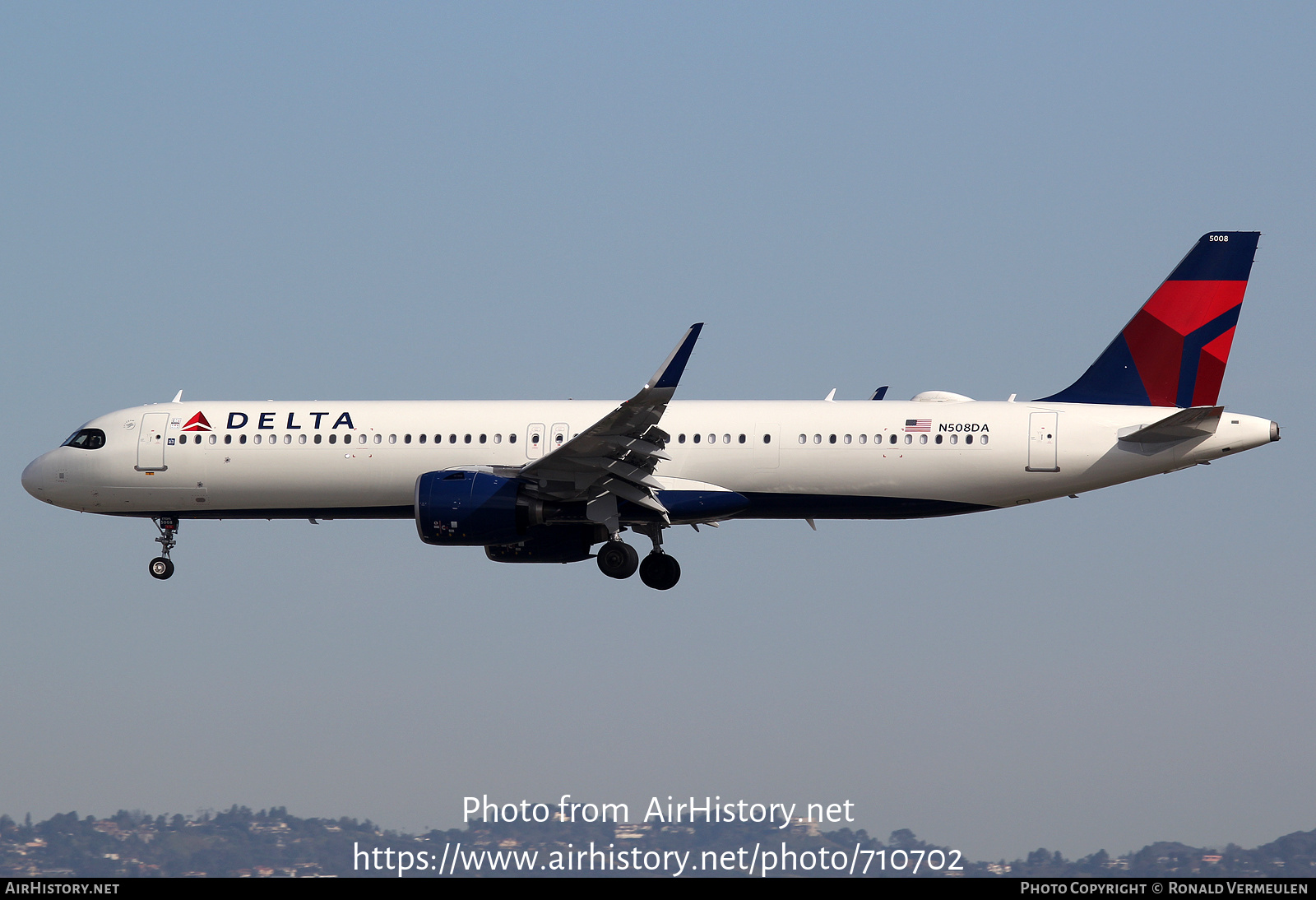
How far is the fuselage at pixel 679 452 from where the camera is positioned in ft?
115

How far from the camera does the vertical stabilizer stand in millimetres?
36344

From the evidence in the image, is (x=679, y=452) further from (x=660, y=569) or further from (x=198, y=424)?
(x=198, y=424)

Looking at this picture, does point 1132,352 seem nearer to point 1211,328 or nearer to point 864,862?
point 1211,328

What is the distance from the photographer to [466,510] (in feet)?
112

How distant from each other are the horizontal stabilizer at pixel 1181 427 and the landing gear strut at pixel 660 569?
432 inches

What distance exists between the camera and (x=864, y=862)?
59.1 meters

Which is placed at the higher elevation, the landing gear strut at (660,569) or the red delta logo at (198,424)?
the red delta logo at (198,424)

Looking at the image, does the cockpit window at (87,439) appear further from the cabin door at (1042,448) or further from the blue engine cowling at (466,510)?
the cabin door at (1042,448)

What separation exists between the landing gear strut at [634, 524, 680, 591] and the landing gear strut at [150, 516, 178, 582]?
39.2ft

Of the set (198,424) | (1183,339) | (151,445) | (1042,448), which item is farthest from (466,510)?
(1183,339)

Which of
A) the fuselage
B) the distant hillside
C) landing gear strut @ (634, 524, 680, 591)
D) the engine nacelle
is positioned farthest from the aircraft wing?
the distant hillside

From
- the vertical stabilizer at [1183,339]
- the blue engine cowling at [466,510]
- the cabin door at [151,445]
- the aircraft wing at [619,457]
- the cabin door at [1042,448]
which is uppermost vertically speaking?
the vertical stabilizer at [1183,339]

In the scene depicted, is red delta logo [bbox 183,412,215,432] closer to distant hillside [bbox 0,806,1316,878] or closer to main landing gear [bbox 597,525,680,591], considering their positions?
main landing gear [bbox 597,525,680,591]

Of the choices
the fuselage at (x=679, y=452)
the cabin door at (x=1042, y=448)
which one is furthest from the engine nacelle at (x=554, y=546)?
→ the cabin door at (x=1042, y=448)
